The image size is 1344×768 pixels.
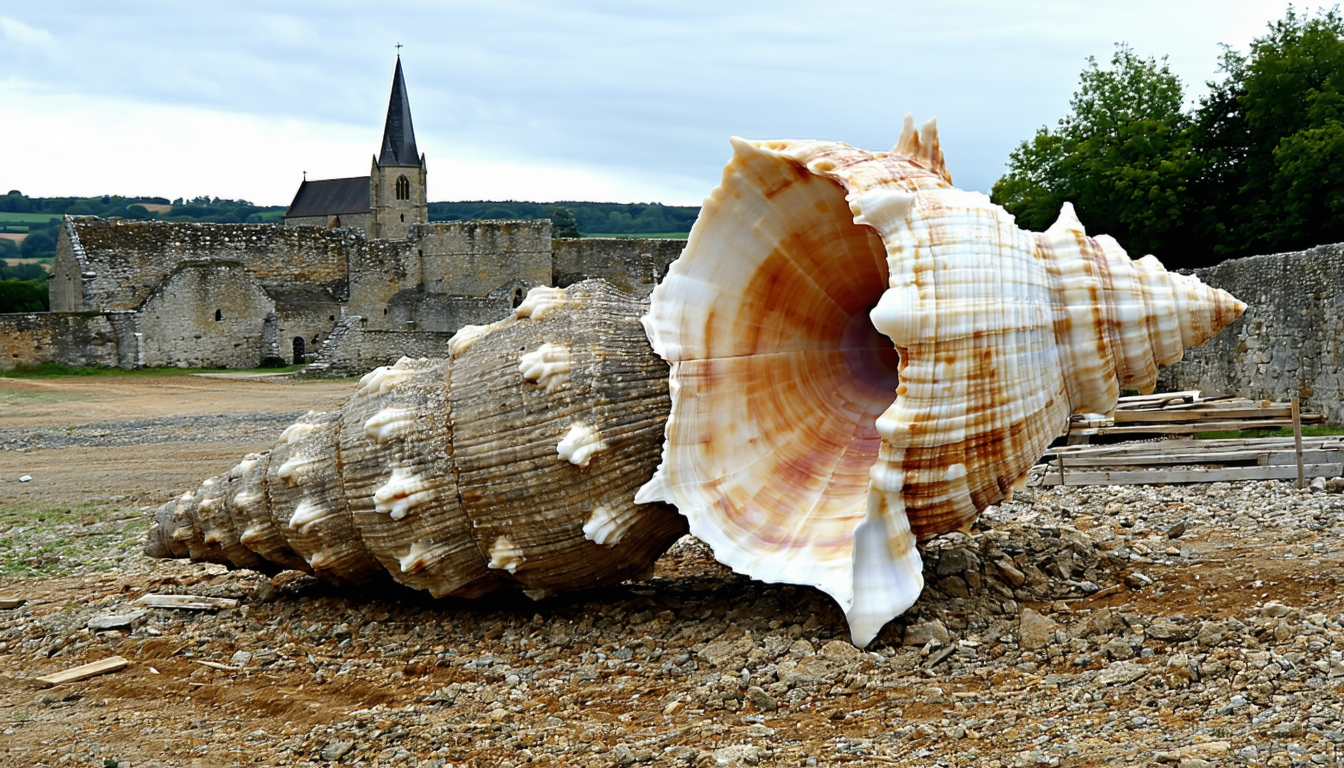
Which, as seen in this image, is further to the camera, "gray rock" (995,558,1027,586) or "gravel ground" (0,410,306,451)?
"gravel ground" (0,410,306,451)

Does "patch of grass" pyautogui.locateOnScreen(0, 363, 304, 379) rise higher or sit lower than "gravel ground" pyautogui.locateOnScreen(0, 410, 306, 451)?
higher

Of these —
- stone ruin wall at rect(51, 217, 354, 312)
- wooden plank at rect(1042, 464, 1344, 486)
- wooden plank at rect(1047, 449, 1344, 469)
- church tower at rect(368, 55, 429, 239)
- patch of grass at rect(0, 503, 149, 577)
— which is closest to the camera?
patch of grass at rect(0, 503, 149, 577)

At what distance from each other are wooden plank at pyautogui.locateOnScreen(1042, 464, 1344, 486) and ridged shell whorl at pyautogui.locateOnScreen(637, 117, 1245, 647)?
3810 mm

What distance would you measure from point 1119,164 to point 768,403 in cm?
2722

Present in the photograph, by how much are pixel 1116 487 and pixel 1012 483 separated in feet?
14.3

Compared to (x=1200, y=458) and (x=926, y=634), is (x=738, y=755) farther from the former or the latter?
(x=1200, y=458)

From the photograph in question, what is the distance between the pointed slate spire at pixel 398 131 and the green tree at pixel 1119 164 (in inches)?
1551

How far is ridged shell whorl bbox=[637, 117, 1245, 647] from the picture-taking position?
450 centimetres

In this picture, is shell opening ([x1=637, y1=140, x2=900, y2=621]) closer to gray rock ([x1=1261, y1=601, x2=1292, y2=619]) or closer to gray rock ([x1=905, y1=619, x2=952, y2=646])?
gray rock ([x1=905, y1=619, x2=952, y2=646])

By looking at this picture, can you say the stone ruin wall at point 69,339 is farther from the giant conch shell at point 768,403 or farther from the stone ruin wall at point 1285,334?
the stone ruin wall at point 1285,334

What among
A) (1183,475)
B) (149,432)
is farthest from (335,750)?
(149,432)

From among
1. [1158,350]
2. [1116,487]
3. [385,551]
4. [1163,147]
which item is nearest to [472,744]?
[385,551]

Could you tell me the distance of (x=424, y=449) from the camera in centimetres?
532

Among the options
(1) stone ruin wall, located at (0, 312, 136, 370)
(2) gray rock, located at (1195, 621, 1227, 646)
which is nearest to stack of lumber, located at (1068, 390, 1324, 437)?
(2) gray rock, located at (1195, 621, 1227, 646)
